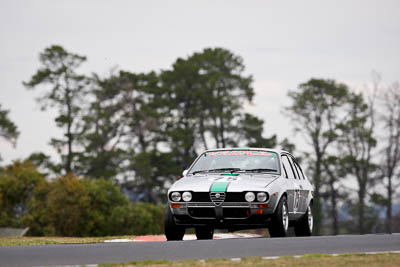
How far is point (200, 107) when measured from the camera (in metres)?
76.2

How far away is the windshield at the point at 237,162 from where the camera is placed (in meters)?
15.3

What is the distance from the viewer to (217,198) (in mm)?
13859

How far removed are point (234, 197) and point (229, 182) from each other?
1.01 ft

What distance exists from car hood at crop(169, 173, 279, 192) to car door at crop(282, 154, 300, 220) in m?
0.60

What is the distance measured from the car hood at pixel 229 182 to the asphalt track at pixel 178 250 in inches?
49.6

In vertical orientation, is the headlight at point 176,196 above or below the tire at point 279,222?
above

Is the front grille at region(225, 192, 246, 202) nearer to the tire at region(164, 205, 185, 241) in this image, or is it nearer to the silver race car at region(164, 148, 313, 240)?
the silver race car at region(164, 148, 313, 240)

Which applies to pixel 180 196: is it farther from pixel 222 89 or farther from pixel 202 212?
pixel 222 89

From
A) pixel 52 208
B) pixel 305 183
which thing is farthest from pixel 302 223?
pixel 52 208

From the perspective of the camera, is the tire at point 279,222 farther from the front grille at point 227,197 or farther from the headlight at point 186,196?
the headlight at point 186,196

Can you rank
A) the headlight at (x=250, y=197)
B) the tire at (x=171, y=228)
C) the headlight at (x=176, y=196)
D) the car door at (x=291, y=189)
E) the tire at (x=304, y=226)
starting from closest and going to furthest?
the headlight at (x=250, y=197)
the headlight at (x=176, y=196)
the tire at (x=171, y=228)
the car door at (x=291, y=189)
the tire at (x=304, y=226)

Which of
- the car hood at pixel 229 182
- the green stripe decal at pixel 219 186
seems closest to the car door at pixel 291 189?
the car hood at pixel 229 182

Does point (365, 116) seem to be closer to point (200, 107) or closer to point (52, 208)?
point (200, 107)

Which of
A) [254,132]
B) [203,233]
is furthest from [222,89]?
[203,233]
